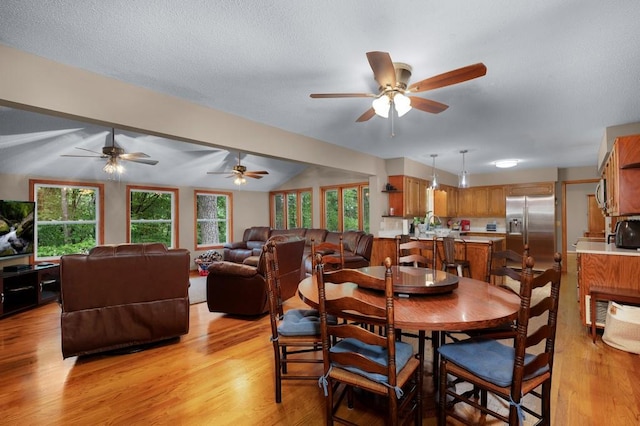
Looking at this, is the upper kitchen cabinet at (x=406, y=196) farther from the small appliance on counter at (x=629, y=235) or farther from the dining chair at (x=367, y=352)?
the dining chair at (x=367, y=352)

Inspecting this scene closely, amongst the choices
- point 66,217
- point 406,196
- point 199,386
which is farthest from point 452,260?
point 66,217

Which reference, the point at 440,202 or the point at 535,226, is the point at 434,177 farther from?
the point at 535,226

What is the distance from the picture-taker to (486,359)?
5.52 feet

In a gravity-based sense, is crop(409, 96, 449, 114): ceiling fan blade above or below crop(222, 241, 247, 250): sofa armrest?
above

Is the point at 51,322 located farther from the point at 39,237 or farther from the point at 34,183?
the point at 34,183

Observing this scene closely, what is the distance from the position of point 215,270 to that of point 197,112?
1919mm

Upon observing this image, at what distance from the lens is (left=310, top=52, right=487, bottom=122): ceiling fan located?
1.88 metres

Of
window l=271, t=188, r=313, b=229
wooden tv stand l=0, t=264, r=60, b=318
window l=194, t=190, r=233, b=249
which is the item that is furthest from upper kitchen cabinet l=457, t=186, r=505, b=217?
wooden tv stand l=0, t=264, r=60, b=318

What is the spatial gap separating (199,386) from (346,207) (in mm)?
5692

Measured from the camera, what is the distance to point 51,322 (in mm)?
3930

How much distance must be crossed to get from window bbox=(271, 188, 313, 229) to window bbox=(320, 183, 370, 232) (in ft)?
1.77

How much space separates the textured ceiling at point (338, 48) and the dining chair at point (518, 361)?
1.43 meters

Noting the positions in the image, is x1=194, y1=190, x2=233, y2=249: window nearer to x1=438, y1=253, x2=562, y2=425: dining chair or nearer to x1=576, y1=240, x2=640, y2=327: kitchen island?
x1=438, y1=253, x2=562, y2=425: dining chair

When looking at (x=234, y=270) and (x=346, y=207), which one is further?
(x=346, y=207)
